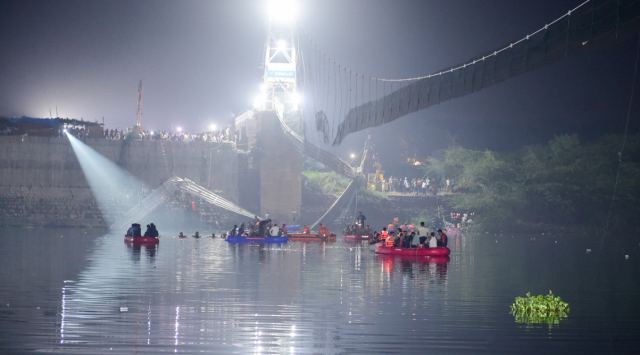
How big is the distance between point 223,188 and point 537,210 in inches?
1115

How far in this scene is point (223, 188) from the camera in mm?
87375

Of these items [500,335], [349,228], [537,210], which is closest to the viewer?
[500,335]

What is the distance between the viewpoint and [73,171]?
3329 inches

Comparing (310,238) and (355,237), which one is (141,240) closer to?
(310,238)

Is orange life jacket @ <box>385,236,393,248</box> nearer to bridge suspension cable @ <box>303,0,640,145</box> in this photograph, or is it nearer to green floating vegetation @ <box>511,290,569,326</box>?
bridge suspension cable @ <box>303,0,640,145</box>

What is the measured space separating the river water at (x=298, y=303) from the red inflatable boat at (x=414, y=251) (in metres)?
0.66

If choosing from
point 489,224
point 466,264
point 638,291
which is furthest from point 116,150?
point 638,291

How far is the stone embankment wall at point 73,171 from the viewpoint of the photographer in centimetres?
8300

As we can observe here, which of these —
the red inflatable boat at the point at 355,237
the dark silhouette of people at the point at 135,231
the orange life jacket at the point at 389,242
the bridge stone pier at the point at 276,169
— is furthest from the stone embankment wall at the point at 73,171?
the orange life jacket at the point at 389,242

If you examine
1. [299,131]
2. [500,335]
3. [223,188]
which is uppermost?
[299,131]

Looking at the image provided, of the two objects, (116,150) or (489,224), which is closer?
(116,150)

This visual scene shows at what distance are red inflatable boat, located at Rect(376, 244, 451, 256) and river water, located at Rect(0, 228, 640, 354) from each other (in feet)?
2.18

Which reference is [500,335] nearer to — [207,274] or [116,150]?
[207,274]

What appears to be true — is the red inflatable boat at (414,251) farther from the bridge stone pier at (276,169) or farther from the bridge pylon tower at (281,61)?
the bridge pylon tower at (281,61)
